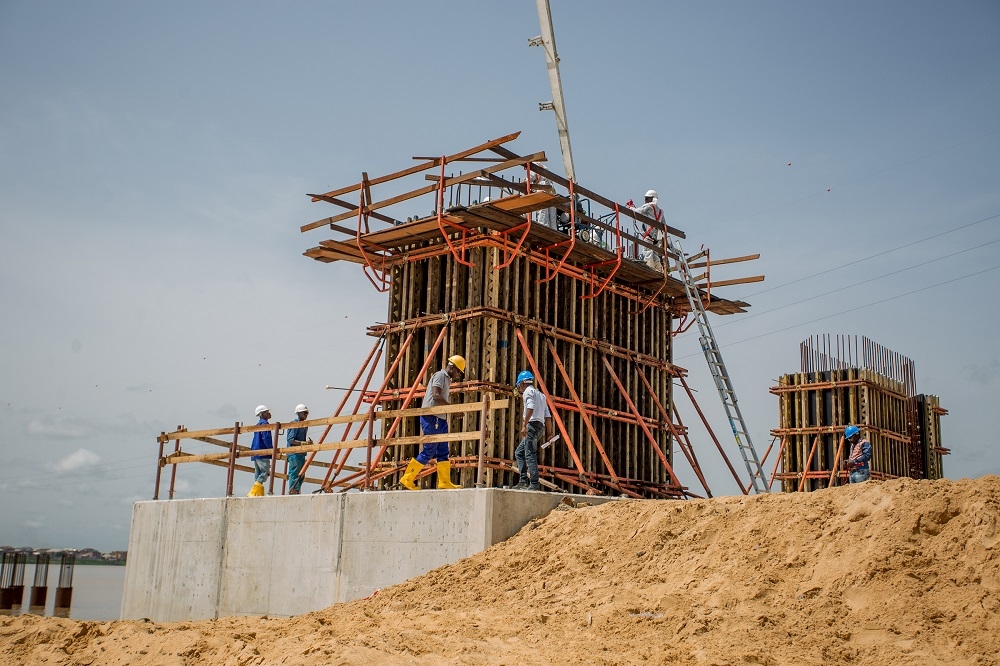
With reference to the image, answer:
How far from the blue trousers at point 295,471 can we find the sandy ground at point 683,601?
464 centimetres

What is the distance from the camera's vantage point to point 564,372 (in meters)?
17.5

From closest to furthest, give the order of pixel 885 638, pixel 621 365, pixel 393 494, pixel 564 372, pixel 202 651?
pixel 885 638 → pixel 202 651 → pixel 393 494 → pixel 564 372 → pixel 621 365

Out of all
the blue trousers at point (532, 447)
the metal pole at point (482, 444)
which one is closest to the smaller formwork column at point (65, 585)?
the blue trousers at point (532, 447)

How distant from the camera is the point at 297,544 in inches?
556

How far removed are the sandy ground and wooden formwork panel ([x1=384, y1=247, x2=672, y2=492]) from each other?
16.1ft

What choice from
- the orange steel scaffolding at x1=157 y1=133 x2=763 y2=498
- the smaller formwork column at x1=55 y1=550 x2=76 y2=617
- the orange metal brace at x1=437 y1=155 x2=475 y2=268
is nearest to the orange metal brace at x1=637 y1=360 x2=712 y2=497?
the orange steel scaffolding at x1=157 y1=133 x2=763 y2=498

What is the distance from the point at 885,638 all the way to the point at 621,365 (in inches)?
466

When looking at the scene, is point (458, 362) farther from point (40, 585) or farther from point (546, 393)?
point (40, 585)

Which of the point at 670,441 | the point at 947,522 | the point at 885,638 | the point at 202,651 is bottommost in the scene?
the point at 202,651

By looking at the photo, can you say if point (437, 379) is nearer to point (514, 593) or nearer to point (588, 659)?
point (514, 593)

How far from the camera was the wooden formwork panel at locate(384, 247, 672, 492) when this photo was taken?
16.9 m

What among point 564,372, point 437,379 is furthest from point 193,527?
point 564,372

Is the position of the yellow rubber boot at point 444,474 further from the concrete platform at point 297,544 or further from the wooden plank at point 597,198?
the wooden plank at point 597,198

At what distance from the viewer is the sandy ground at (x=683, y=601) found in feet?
27.6
